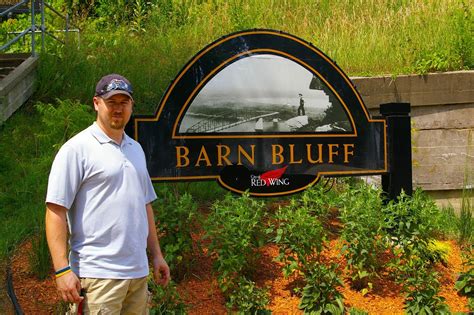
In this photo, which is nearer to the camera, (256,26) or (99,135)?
(99,135)

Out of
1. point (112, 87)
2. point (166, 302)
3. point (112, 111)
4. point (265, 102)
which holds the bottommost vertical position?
point (166, 302)

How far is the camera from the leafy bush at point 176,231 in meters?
5.17

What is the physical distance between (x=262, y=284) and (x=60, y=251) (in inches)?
102

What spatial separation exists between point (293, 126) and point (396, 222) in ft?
4.34

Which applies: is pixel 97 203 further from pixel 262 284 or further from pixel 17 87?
pixel 17 87

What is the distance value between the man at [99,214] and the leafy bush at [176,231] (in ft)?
6.10

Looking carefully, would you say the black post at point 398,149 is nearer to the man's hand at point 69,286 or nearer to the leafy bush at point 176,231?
the leafy bush at point 176,231

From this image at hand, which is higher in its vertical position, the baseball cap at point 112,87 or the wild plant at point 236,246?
the baseball cap at point 112,87

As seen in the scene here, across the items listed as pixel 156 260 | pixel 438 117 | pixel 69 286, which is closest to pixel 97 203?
pixel 69 286

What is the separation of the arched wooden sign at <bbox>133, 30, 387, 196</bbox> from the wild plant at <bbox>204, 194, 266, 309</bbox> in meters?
0.58

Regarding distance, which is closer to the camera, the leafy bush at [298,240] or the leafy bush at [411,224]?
the leafy bush at [298,240]

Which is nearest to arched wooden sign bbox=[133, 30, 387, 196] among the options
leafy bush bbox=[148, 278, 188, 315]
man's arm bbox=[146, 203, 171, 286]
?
leafy bush bbox=[148, 278, 188, 315]

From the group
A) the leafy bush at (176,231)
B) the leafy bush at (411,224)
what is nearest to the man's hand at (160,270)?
the leafy bush at (176,231)

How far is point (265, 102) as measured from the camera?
625cm
